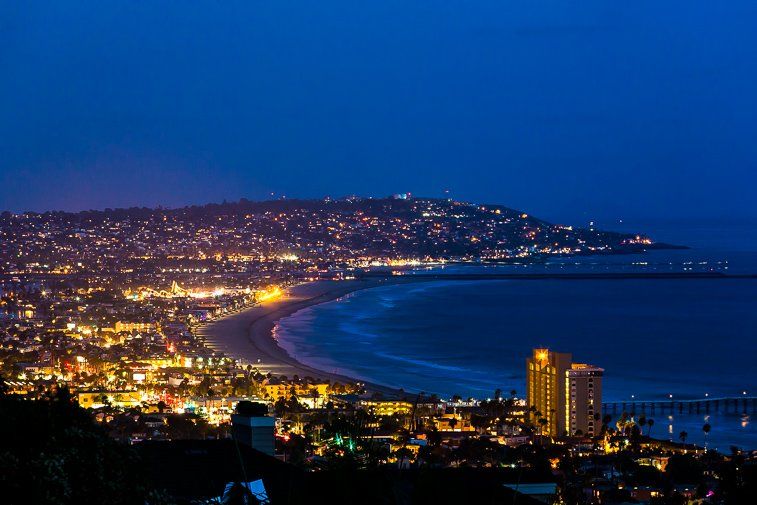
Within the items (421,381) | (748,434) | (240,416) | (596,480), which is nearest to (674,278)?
(421,381)

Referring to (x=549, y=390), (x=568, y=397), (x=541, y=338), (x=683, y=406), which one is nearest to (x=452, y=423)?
(x=568, y=397)

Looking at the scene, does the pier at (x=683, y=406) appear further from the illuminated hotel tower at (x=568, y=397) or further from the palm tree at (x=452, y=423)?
the palm tree at (x=452, y=423)

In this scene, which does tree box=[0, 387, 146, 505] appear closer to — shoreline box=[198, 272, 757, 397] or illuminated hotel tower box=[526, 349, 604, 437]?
illuminated hotel tower box=[526, 349, 604, 437]

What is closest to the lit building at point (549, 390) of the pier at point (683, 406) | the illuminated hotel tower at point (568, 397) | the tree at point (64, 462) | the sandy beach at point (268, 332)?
the illuminated hotel tower at point (568, 397)

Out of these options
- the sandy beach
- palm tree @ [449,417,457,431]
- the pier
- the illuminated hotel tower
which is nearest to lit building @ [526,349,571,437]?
the illuminated hotel tower

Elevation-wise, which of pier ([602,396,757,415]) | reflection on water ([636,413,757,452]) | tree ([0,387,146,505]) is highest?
tree ([0,387,146,505])

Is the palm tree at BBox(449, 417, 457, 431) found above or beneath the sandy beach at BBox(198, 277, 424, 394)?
beneath

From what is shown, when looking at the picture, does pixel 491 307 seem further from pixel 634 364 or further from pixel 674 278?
pixel 674 278
